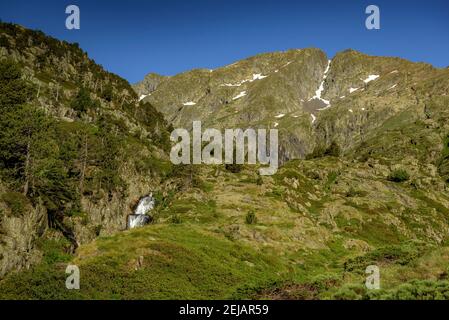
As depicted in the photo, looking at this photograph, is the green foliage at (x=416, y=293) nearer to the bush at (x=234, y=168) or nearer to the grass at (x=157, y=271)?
the grass at (x=157, y=271)

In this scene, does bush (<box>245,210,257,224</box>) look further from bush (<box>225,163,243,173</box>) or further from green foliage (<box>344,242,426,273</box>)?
bush (<box>225,163,243,173</box>)

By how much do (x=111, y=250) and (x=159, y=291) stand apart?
9.97 meters

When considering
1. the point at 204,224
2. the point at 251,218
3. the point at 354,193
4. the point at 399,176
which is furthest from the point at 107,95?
the point at 251,218

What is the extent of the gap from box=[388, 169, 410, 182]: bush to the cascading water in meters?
73.5

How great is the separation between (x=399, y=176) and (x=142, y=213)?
255 ft

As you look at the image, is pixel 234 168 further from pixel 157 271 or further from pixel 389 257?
pixel 157 271

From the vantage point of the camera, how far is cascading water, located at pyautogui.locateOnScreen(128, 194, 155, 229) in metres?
101

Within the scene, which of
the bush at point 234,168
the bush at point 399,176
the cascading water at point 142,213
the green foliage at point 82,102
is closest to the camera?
the cascading water at point 142,213

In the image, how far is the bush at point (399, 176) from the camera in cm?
13912

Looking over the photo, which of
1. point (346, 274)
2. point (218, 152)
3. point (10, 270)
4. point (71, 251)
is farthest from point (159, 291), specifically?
point (218, 152)

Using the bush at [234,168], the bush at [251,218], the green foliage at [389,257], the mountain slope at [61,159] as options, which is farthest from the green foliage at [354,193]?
the green foliage at [389,257]

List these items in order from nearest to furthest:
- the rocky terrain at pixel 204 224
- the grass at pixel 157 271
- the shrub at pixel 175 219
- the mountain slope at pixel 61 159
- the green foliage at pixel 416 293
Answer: the green foliage at pixel 416 293 → the grass at pixel 157 271 → the rocky terrain at pixel 204 224 → the mountain slope at pixel 61 159 → the shrub at pixel 175 219

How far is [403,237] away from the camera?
9350cm

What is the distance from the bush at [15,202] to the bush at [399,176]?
4277 inches
